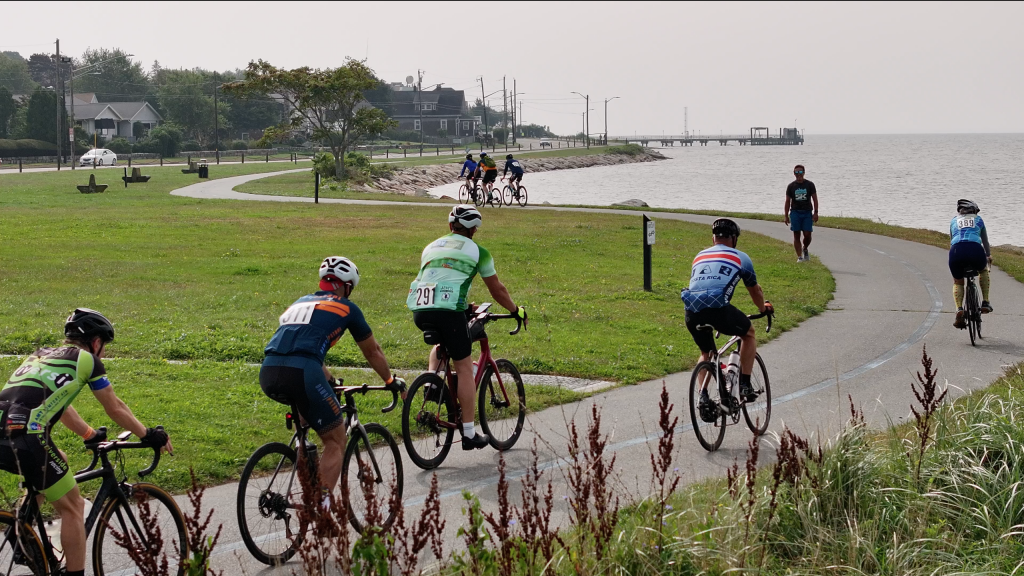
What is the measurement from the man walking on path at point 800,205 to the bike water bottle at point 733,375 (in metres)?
13.6

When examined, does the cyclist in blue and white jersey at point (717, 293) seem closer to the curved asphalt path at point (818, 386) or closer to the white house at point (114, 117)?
the curved asphalt path at point (818, 386)

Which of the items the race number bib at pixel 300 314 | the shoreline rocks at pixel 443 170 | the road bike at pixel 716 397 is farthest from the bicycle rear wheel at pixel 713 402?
the shoreline rocks at pixel 443 170

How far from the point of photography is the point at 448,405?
7.98m

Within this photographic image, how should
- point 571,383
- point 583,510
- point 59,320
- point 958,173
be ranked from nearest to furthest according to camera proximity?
point 583,510 → point 571,383 → point 59,320 → point 958,173

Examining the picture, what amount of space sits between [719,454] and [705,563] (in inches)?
126

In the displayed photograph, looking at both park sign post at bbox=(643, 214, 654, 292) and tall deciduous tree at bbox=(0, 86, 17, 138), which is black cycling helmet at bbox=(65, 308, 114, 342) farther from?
tall deciduous tree at bbox=(0, 86, 17, 138)

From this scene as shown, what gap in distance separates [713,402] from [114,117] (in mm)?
113023

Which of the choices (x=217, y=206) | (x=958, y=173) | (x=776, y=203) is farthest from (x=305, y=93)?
(x=958, y=173)

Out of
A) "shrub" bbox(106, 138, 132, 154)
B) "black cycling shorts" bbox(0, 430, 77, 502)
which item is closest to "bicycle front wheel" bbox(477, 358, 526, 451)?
"black cycling shorts" bbox(0, 430, 77, 502)

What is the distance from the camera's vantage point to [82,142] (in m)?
83.4

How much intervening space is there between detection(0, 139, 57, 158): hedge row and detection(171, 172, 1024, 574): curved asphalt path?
70.2 m

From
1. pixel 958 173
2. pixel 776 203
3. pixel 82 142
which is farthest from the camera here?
pixel 958 173

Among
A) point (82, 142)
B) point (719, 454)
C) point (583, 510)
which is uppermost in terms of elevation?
point (82, 142)

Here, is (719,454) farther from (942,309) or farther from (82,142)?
(82,142)
